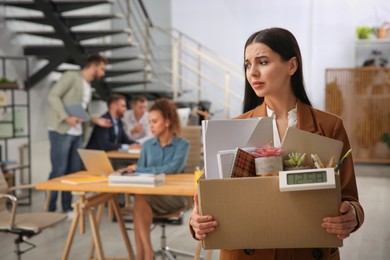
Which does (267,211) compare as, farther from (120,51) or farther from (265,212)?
(120,51)

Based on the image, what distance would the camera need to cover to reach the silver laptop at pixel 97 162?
335 cm

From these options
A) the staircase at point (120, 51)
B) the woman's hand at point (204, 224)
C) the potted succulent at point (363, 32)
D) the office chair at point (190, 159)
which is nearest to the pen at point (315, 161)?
the woman's hand at point (204, 224)

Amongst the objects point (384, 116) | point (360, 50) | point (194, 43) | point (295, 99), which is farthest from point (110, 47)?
point (295, 99)

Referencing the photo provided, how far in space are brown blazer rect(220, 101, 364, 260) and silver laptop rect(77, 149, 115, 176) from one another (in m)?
2.04

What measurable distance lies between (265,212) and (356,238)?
308 cm

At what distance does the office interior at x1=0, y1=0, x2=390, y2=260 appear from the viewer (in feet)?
12.4

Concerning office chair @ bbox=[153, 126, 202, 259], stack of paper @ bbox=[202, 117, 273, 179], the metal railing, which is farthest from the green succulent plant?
the metal railing

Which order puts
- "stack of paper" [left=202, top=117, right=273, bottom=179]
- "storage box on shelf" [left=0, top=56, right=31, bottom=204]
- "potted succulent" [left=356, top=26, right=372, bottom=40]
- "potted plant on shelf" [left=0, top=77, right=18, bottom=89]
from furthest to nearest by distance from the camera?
"storage box on shelf" [left=0, top=56, right=31, bottom=204] < "potted plant on shelf" [left=0, top=77, right=18, bottom=89] < "potted succulent" [left=356, top=26, right=372, bottom=40] < "stack of paper" [left=202, top=117, right=273, bottom=179]

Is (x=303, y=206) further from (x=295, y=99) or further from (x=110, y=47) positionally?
(x=110, y=47)

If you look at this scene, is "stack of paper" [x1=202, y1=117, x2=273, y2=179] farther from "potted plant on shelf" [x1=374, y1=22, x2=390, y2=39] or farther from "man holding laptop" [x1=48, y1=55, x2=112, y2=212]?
"man holding laptop" [x1=48, y1=55, x2=112, y2=212]

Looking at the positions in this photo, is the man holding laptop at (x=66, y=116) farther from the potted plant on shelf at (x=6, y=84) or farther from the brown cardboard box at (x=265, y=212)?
the brown cardboard box at (x=265, y=212)

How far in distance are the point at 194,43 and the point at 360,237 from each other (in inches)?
229

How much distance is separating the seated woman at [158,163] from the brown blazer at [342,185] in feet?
6.84

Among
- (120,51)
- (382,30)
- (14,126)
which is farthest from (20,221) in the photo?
(120,51)
